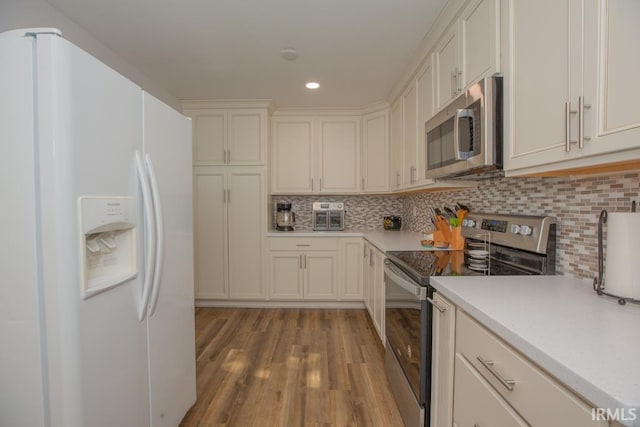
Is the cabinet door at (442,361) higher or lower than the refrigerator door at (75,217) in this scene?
lower

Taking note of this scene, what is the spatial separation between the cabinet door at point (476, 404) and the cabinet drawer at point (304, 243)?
2382 mm

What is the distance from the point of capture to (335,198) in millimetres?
3926

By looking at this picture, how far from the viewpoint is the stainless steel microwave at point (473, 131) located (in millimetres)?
1265

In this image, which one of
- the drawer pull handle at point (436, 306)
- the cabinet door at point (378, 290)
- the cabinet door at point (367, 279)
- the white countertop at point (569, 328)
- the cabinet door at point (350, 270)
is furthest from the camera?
the cabinet door at point (350, 270)

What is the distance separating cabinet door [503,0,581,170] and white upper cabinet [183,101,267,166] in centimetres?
264

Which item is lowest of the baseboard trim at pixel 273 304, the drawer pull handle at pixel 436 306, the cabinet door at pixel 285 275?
the baseboard trim at pixel 273 304

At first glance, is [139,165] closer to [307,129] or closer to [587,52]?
[587,52]

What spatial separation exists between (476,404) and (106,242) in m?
1.35

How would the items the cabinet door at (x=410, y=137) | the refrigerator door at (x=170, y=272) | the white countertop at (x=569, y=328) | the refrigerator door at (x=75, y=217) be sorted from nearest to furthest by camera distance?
the white countertop at (x=569, y=328) → the refrigerator door at (x=75, y=217) → the refrigerator door at (x=170, y=272) → the cabinet door at (x=410, y=137)

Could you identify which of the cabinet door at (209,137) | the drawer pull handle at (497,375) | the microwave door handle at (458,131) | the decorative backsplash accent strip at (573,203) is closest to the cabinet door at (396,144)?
the decorative backsplash accent strip at (573,203)

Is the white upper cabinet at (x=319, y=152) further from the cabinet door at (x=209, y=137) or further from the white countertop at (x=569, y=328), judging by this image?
the white countertop at (x=569, y=328)

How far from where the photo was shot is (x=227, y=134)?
136 inches

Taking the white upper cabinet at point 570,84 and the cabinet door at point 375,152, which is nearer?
the white upper cabinet at point 570,84

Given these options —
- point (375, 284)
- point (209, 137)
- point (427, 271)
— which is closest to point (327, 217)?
point (375, 284)
